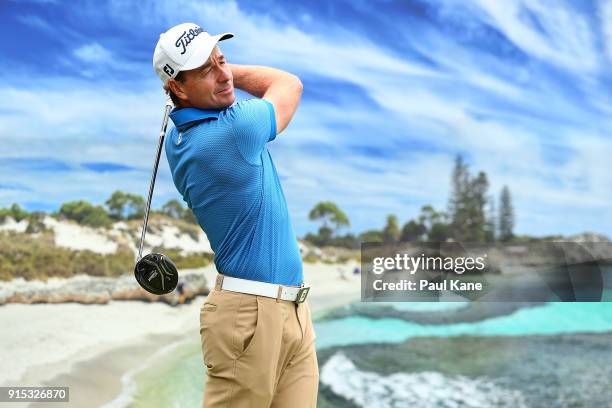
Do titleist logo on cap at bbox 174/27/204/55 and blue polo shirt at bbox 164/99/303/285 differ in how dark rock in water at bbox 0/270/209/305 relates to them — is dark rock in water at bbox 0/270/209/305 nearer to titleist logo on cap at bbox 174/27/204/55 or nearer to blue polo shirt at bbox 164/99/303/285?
blue polo shirt at bbox 164/99/303/285

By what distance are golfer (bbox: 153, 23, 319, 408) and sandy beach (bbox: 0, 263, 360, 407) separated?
231 inches

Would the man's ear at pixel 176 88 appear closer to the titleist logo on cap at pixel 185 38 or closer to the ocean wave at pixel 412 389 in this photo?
the titleist logo on cap at pixel 185 38

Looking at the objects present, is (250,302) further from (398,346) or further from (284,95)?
(398,346)

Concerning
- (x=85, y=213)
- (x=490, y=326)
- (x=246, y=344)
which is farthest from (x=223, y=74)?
(x=490, y=326)

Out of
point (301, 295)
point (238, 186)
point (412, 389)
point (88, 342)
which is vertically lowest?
point (412, 389)

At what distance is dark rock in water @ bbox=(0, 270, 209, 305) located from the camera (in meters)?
11.5

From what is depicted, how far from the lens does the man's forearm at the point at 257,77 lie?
2137 millimetres

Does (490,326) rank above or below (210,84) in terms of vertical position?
below

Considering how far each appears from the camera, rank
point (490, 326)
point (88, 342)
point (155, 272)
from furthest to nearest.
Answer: point (490, 326) → point (88, 342) → point (155, 272)

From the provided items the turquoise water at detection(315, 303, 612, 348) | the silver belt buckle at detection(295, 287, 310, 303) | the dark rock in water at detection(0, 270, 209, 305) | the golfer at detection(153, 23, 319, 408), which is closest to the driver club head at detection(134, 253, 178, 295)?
the golfer at detection(153, 23, 319, 408)

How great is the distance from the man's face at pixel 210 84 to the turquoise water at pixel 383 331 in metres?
6.09

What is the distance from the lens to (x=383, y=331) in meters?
14.4

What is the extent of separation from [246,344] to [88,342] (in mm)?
8811

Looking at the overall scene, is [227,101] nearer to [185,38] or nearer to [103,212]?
[185,38]
